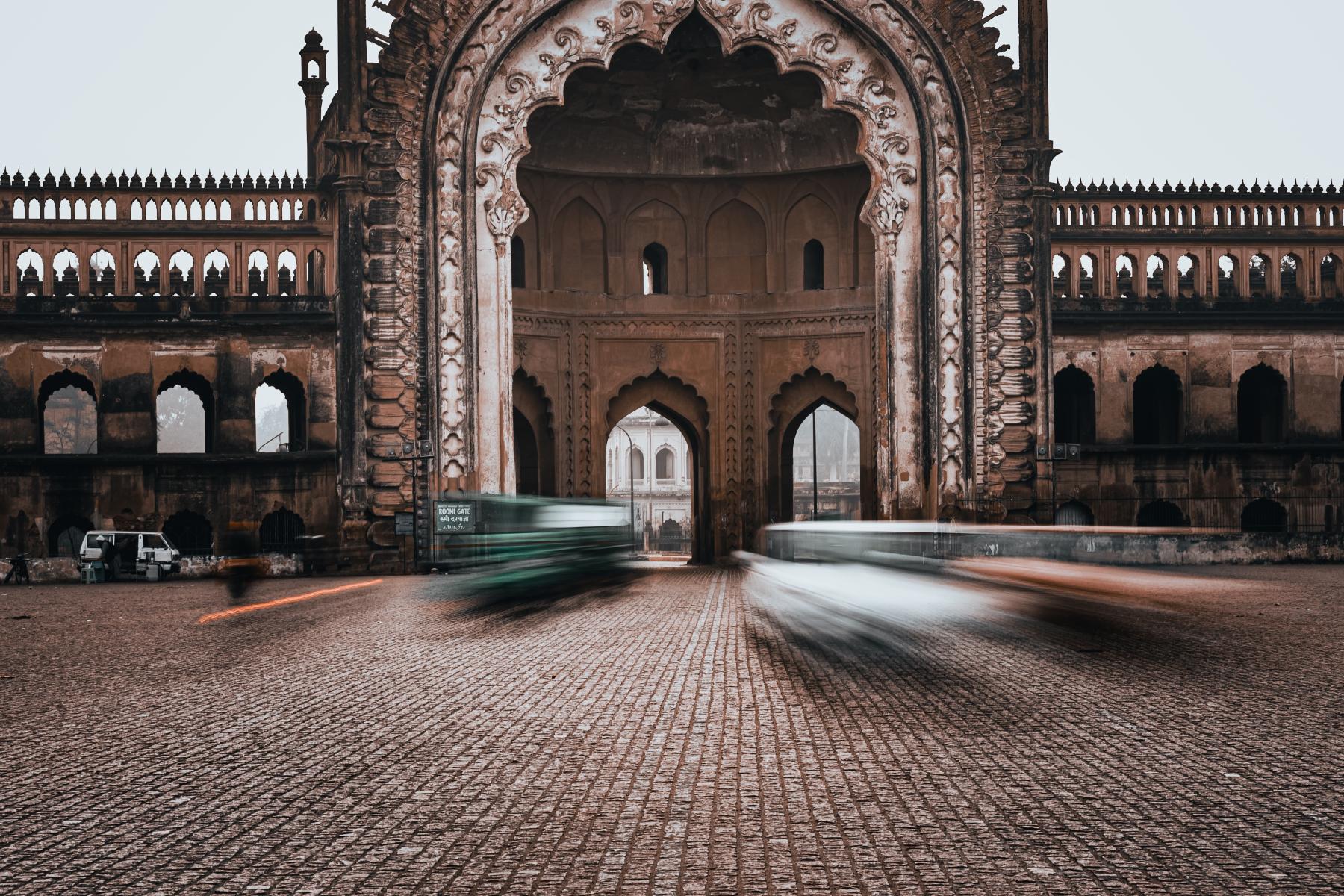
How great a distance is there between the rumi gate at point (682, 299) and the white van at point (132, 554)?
5.59 feet

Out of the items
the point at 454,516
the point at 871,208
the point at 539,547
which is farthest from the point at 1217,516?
the point at 539,547

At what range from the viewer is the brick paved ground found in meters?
6.50

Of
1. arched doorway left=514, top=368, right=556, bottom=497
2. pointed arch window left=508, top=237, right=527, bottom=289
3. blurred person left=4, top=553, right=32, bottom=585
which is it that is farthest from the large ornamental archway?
blurred person left=4, top=553, right=32, bottom=585

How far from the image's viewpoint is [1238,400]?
36.5 meters

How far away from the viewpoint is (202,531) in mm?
32594

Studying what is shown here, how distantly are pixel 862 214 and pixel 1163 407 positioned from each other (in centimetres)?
1039

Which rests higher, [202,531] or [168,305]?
[168,305]

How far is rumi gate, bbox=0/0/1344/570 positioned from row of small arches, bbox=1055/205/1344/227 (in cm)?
7

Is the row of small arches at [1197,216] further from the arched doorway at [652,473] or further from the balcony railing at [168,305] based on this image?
the arched doorway at [652,473]

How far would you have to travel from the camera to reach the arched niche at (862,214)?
29484 mm

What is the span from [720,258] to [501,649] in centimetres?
2381

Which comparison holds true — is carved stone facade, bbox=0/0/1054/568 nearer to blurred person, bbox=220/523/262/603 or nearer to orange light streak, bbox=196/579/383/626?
blurred person, bbox=220/523/262/603

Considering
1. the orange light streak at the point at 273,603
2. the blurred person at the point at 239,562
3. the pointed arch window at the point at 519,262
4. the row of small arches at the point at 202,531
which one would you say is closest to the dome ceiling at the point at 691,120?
the pointed arch window at the point at 519,262

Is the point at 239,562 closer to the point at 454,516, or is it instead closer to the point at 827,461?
the point at 454,516
